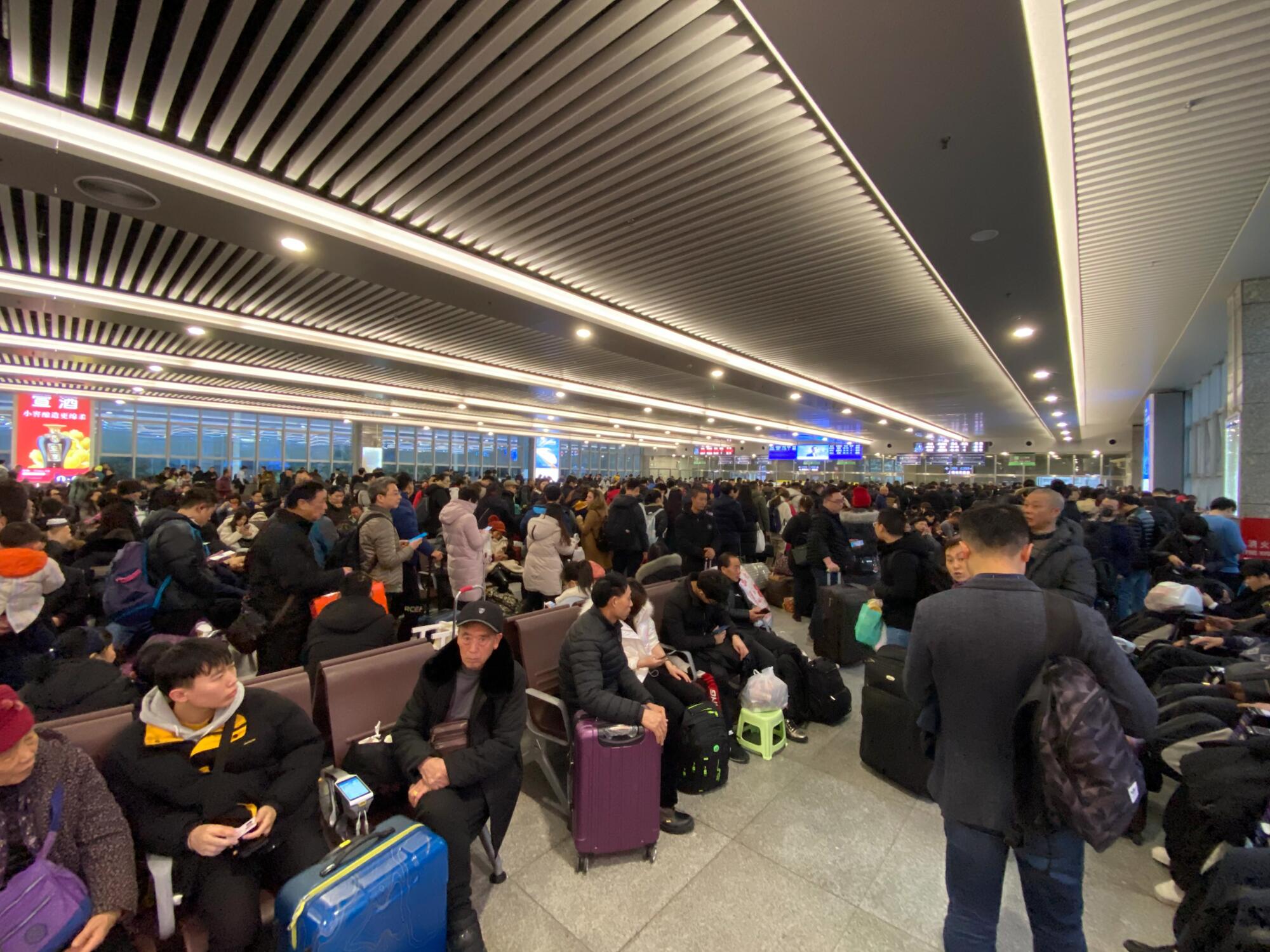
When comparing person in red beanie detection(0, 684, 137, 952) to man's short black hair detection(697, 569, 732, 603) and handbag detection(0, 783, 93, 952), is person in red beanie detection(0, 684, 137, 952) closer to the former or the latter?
handbag detection(0, 783, 93, 952)

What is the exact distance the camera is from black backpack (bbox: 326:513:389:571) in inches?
198

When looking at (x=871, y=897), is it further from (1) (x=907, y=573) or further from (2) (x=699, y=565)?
(2) (x=699, y=565)

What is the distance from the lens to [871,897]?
8.31 feet

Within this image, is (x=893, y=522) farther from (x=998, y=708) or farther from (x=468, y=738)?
(x=468, y=738)

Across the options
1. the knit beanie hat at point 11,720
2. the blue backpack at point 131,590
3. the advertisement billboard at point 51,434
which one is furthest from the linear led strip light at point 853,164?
the advertisement billboard at point 51,434

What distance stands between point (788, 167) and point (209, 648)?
4678 mm

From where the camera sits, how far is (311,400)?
685 inches

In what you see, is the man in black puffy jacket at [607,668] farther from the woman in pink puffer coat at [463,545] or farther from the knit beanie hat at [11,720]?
the woman in pink puffer coat at [463,545]

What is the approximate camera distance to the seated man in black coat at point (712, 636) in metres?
3.89

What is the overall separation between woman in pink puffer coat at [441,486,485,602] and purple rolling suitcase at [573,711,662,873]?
2.91 metres

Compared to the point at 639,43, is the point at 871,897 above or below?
below

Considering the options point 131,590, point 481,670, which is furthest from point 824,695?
point 131,590

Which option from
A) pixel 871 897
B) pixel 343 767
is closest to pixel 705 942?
pixel 871 897

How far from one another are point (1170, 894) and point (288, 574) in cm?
525
